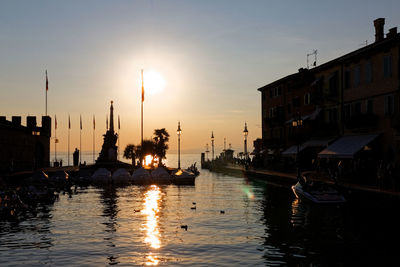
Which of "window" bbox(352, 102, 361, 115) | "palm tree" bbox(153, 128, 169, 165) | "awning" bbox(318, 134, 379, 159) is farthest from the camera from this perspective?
"palm tree" bbox(153, 128, 169, 165)

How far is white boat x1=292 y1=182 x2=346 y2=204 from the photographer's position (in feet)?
116

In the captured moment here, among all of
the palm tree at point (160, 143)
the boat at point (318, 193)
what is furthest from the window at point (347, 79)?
the palm tree at point (160, 143)

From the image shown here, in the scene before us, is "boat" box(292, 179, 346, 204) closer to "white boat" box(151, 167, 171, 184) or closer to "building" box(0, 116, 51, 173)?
"white boat" box(151, 167, 171, 184)

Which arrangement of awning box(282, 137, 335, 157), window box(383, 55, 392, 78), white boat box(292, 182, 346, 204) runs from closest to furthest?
white boat box(292, 182, 346, 204) < window box(383, 55, 392, 78) < awning box(282, 137, 335, 157)

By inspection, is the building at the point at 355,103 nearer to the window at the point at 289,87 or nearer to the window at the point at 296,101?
the window at the point at 296,101

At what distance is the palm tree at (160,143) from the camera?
404ft

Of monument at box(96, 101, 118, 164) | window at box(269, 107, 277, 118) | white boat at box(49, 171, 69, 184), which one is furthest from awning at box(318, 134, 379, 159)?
monument at box(96, 101, 118, 164)

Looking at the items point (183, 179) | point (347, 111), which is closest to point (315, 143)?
point (347, 111)

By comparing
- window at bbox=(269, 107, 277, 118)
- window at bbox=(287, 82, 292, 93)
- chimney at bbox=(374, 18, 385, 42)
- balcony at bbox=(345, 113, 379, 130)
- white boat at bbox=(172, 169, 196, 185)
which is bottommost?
white boat at bbox=(172, 169, 196, 185)

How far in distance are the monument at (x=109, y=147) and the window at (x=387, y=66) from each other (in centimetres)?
6122

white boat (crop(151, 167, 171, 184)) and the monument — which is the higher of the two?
the monument

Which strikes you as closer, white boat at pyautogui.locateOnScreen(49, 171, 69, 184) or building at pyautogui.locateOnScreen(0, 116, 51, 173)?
white boat at pyautogui.locateOnScreen(49, 171, 69, 184)

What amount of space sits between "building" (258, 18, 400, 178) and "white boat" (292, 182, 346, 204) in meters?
4.16

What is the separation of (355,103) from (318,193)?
44.1 feet
